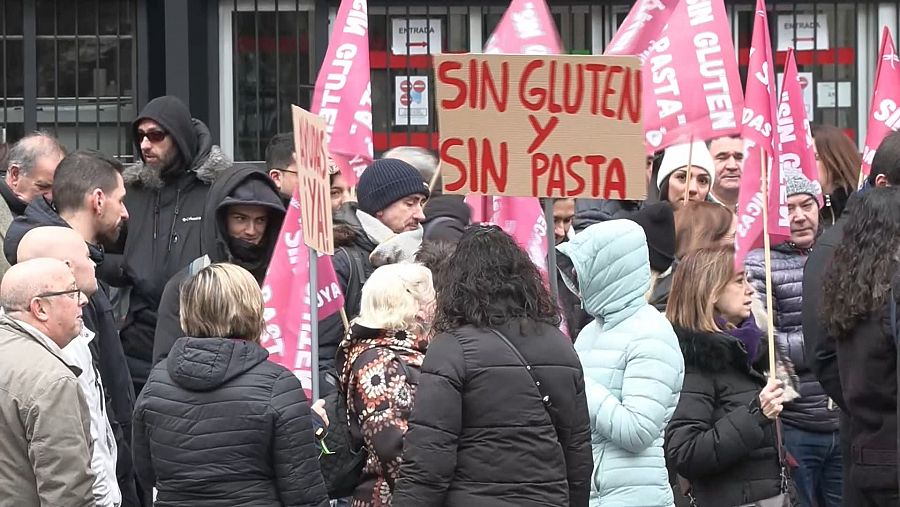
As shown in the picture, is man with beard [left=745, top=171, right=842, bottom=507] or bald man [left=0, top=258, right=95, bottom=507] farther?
man with beard [left=745, top=171, right=842, bottom=507]

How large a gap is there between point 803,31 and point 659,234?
593 centimetres

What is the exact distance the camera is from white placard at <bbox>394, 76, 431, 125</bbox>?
13164mm

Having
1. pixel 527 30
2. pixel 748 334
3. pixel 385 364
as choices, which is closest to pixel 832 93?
pixel 527 30

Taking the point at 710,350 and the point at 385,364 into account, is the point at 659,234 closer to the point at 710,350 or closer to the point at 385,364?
the point at 710,350

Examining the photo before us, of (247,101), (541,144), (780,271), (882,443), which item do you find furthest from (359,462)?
(247,101)

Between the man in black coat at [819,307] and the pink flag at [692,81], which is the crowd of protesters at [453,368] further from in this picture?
the pink flag at [692,81]

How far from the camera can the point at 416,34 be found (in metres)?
13.2

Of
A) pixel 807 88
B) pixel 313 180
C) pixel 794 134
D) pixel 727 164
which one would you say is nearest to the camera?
pixel 313 180

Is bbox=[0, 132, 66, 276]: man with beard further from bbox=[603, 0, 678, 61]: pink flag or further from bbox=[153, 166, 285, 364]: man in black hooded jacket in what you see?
bbox=[603, 0, 678, 61]: pink flag

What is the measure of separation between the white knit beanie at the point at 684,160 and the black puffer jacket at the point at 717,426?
252 centimetres

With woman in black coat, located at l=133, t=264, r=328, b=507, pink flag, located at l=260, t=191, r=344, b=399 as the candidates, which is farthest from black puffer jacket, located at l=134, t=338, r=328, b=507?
pink flag, located at l=260, t=191, r=344, b=399

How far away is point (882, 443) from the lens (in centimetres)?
609

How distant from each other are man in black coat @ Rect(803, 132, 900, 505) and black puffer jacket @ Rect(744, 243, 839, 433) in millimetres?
1118

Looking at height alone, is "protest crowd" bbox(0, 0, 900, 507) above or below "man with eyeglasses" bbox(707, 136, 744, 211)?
below
